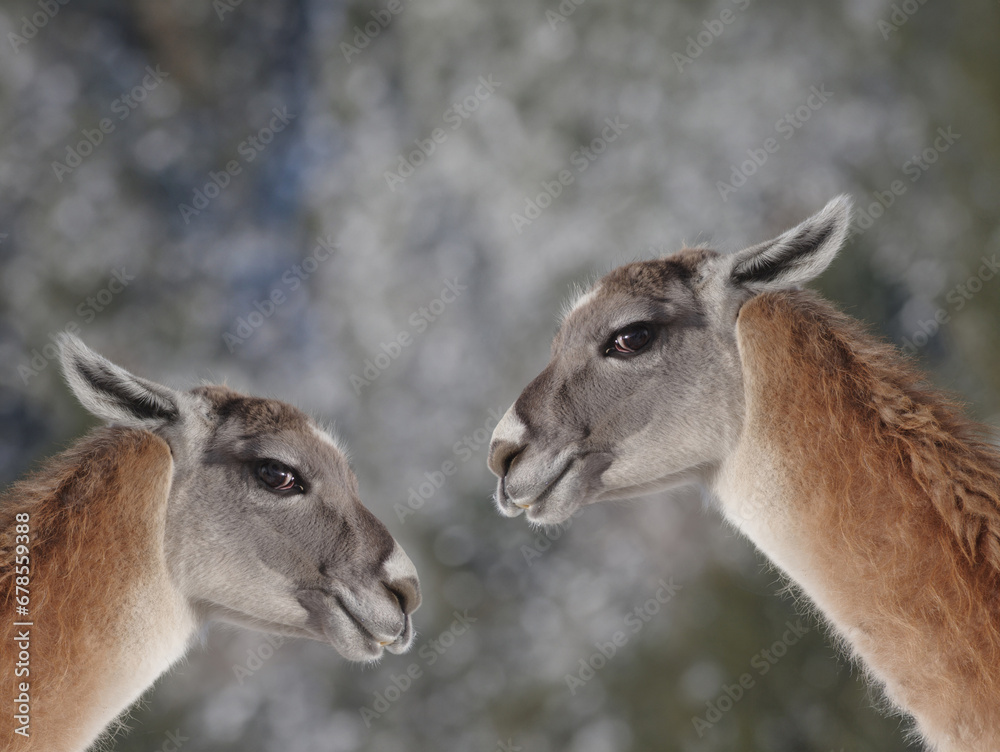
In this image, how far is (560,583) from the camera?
230 inches

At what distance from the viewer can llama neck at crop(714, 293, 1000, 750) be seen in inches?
86.4

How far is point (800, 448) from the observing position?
8.41ft

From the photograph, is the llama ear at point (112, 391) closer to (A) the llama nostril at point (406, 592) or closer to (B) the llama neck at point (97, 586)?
(B) the llama neck at point (97, 586)

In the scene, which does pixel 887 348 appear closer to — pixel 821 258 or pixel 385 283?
pixel 821 258

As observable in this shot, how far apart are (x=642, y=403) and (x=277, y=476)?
1256 millimetres

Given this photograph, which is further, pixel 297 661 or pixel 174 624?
pixel 297 661

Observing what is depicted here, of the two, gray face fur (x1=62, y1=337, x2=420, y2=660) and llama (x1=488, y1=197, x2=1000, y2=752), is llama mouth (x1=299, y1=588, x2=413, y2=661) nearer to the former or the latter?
gray face fur (x1=62, y1=337, x2=420, y2=660)

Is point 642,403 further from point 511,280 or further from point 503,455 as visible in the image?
point 511,280

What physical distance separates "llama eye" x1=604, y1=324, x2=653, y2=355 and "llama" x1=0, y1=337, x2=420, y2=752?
1007mm

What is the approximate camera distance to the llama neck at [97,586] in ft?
7.95

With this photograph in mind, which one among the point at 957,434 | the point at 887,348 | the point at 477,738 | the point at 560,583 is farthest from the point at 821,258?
the point at 477,738

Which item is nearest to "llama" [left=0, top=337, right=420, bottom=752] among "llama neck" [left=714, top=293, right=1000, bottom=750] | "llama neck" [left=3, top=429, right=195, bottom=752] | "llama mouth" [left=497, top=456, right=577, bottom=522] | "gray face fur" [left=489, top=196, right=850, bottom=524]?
"llama neck" [left=3, top=429, right=195, bottom=752]

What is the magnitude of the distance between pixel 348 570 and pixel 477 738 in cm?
326

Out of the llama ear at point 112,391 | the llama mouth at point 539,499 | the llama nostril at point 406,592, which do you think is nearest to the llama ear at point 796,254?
the llama mouth at point 539,499
